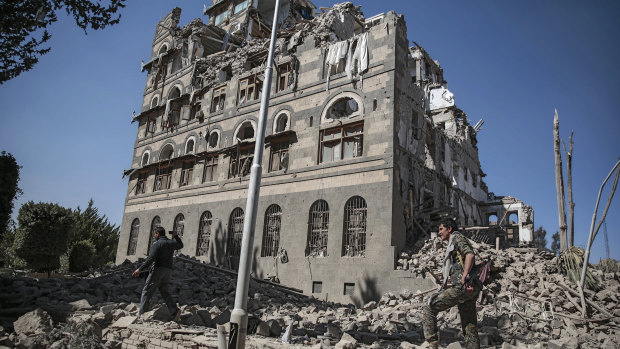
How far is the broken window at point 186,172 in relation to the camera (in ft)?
84.4

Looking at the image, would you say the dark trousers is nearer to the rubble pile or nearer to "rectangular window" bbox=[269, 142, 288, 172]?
the rubble pile

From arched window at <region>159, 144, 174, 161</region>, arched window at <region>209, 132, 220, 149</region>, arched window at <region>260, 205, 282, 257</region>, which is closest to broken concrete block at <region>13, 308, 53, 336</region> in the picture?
arched window at <region>260, 205, 282, 257</region>

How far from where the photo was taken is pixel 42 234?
2111 cm

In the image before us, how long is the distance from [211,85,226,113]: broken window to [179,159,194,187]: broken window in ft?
12.1

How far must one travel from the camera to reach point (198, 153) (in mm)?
24812

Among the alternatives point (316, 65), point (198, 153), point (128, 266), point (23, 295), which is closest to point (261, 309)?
point (23, 295)

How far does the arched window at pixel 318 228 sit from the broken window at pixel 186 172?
10606 mm

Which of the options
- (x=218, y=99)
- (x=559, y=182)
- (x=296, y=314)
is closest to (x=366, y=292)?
(x=296, y=314)

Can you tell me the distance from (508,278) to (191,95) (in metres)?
22.1

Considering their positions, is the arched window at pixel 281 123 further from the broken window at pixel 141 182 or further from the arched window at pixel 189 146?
the broken window at pixel 141 182

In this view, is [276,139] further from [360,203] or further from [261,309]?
[261,309]

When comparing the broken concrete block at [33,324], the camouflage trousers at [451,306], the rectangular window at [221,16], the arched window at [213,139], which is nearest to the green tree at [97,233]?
the arched window at [213,139]

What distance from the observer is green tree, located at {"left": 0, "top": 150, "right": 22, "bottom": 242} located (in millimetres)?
13969

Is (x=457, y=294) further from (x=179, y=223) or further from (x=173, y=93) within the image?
(x=173, y=93)
